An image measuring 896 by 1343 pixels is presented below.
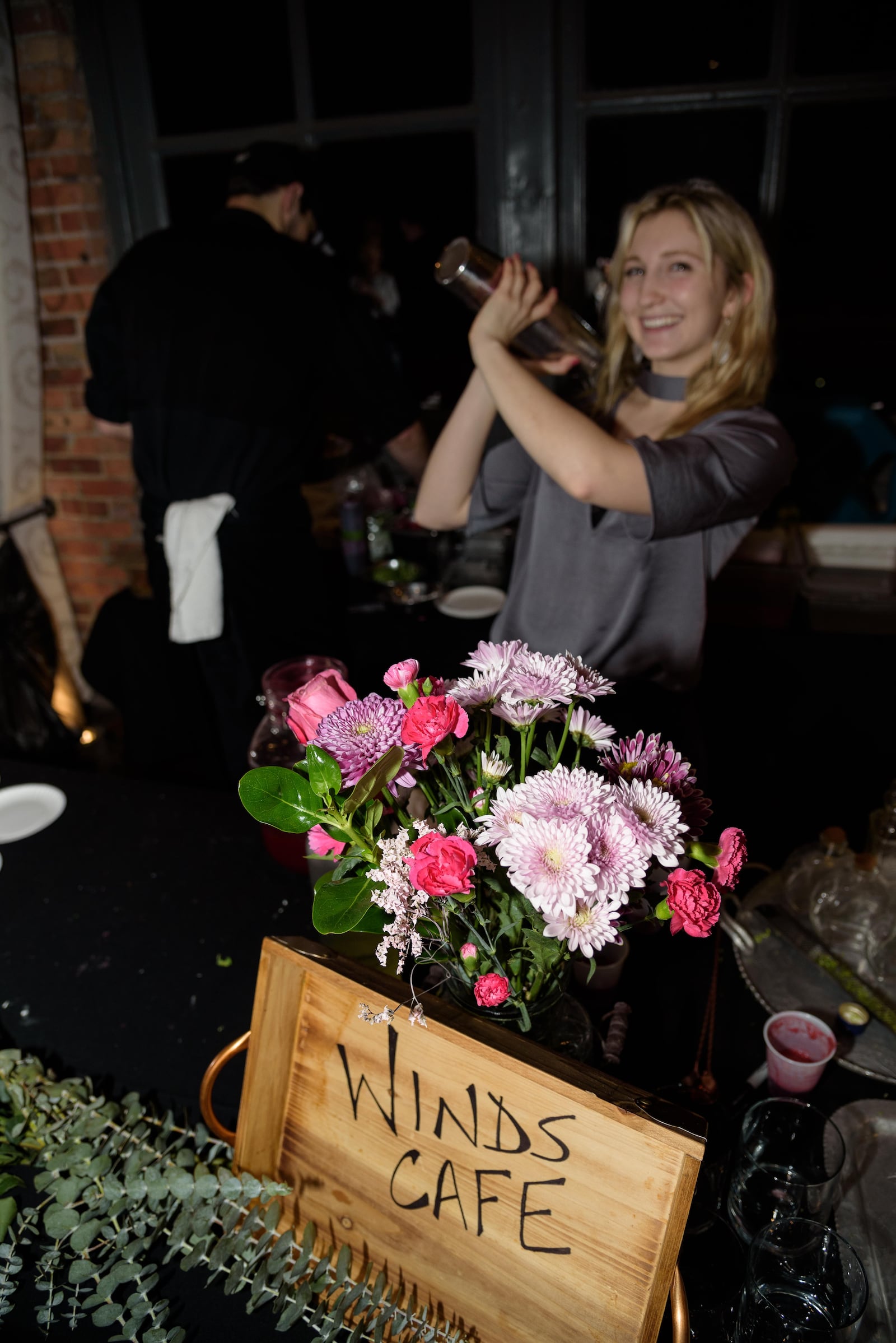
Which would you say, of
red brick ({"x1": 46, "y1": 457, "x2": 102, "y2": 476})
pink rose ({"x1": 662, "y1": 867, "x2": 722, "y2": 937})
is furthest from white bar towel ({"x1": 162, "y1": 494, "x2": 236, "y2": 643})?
pink rose ({"x1": 662, "y1": 867, "x2": 722, "y2": 937})

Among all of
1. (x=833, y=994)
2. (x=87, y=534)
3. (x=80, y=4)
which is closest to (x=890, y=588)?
(x=833, y=994)

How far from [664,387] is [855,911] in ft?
2.95

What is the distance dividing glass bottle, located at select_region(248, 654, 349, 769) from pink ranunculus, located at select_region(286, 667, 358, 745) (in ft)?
1.43

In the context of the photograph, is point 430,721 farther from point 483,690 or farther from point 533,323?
point 533,323

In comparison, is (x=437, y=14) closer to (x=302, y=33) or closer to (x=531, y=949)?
(x=302, y=33)

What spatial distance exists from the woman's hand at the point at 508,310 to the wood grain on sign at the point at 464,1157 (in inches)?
39.4

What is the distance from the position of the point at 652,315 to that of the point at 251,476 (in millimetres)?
1062

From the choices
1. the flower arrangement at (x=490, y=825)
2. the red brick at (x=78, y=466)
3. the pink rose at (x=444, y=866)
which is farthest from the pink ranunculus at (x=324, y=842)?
the red brick at (x=78, y=466)

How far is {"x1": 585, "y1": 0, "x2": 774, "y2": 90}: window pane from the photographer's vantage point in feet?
7.19

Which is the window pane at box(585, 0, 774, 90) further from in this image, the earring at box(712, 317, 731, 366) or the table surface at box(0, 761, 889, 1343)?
the table surface at box(0, 761, 889, 1343)

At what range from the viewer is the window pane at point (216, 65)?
2.47m

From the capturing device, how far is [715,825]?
1503 millimetres

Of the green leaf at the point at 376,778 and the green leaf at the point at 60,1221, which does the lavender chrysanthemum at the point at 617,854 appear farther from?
the green leaf at the point at 60,1221

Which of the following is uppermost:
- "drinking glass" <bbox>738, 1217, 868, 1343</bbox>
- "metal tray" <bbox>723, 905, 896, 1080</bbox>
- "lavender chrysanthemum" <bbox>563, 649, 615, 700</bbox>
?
"lavender chrysanthemum" <bbox>563, 649, 615, 700</bbox>
